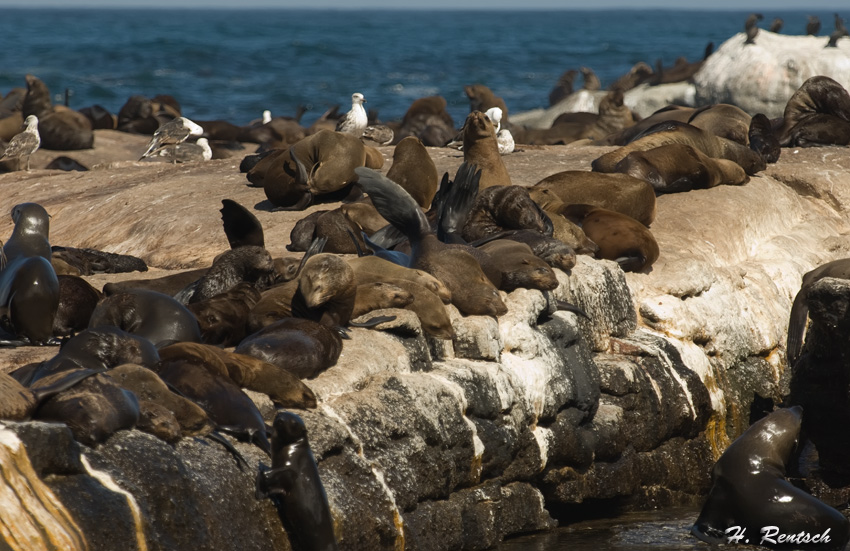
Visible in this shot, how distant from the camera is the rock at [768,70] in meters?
20.6

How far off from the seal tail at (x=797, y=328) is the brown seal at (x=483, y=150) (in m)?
2.62

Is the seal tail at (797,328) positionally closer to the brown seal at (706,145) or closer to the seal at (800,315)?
the seal at (800,315)

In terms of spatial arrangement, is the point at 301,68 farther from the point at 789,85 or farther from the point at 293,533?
the point at 293,533

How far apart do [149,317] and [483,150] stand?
479 cm

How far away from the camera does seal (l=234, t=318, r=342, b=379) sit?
6020 millimetres

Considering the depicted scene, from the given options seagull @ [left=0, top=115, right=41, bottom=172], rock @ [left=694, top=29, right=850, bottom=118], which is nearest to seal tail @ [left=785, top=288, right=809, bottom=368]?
seagull @ [left=0, top=115, right=41, bottom=172]

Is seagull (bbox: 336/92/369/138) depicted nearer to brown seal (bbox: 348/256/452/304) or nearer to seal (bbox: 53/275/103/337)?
brown seal (bbox: 348/256/452/304)

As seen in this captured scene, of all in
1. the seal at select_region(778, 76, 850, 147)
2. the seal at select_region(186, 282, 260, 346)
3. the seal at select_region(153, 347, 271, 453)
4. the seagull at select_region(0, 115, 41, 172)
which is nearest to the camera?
the seal at select_region(153, 347, 271, 453)

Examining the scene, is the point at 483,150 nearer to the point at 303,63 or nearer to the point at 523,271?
the point at 523,271

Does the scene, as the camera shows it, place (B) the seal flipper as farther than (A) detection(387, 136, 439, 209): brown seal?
No

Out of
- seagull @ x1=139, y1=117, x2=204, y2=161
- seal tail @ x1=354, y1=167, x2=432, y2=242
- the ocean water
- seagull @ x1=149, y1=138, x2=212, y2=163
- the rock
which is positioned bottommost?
the ocean water

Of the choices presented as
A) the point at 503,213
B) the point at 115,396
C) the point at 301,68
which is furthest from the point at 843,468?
the point at 301,68

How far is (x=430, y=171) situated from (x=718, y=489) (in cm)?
462

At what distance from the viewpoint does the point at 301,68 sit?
6247 cm
